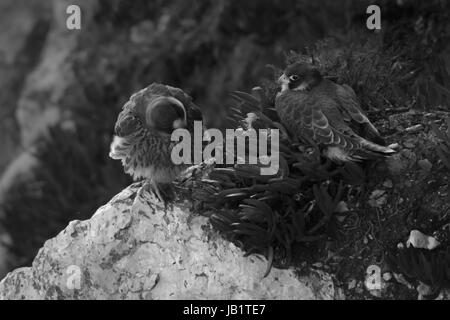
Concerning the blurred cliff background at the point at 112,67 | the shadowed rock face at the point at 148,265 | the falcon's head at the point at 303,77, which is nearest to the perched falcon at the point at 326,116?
the falcon's head at the point at 303,77

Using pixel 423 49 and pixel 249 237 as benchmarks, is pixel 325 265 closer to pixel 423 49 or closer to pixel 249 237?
pixel 249 237

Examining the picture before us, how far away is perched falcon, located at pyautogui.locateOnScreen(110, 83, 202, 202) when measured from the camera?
4.79 meters

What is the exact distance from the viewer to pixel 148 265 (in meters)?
4.64

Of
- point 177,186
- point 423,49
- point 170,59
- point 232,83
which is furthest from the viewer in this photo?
point 170,59

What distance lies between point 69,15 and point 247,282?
7.67 metres

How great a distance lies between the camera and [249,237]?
4.64m

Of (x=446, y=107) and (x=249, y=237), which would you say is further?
(x=446, y=107)

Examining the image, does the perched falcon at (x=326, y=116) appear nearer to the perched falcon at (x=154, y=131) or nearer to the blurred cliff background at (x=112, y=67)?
the perched falcon at (x=154, y=131)

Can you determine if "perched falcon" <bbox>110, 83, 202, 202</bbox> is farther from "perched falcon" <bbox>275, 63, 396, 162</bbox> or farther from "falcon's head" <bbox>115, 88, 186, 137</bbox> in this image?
"perched falcon" <bbox>275, 63, 396, 162</bbox>

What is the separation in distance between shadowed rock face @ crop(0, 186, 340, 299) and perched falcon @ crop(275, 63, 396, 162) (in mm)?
879

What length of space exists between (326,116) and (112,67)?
638 cm

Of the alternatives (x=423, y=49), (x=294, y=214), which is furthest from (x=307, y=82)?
(x=423, y=49)

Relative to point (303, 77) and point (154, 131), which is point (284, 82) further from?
point (154, 131)

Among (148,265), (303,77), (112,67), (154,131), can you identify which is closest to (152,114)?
(154,131)
